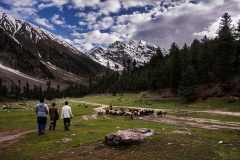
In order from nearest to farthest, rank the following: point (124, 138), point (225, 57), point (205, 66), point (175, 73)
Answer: point (124, 138)
point (225, 57)
point (205, 66)
point (175, 73)

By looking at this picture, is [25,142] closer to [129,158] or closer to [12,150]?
[12,150]

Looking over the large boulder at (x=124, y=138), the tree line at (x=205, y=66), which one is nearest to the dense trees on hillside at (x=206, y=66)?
the tree line at (x=205, y=66)

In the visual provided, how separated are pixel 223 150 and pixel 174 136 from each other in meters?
3.30

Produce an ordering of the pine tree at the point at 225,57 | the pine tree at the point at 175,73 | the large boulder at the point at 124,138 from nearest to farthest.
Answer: the large boulder at the point at 124,138 < the pine tree at the point at 225,57 < the pine tree at the point at 175,73

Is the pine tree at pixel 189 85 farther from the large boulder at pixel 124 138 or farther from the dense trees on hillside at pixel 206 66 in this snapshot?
the large boulder at pixel 124 138

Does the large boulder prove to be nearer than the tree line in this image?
Yes

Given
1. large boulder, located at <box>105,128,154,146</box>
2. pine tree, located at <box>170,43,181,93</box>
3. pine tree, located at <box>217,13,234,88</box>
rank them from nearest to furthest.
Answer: large boulder, located at <box>105,128,154,146</box> < pine tree, located at <box>217,13,234,88</box> < pine tree, located at <box>170,43,181,93</box>

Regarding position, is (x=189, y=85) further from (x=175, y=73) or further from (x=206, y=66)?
(x=175, y=73)

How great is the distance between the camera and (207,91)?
68125mm

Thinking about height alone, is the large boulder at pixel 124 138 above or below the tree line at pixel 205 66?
below

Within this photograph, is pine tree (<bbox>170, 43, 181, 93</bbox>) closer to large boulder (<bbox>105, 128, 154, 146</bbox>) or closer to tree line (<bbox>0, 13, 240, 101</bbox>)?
tree line (<bbox>0, 13, 240, 101</bbox>)

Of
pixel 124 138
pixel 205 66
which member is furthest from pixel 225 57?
pixel 124 138

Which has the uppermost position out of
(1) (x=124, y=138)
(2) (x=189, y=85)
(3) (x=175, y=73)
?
(3) (x=175, y=73)

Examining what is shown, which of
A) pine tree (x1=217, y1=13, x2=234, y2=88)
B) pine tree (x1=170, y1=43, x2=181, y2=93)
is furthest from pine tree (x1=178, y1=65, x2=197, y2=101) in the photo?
pine tree (x1=170, y1=43, x2=181, y2=93)
